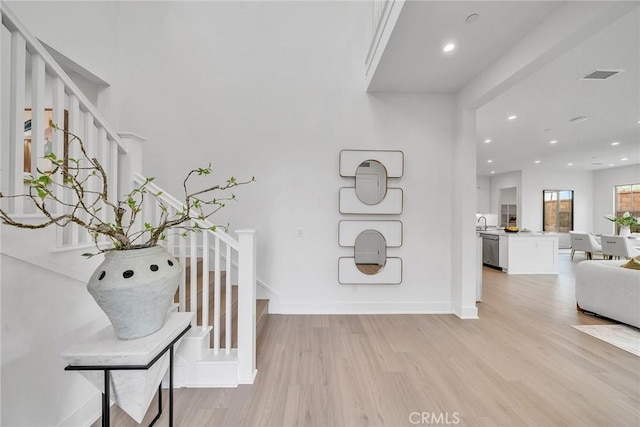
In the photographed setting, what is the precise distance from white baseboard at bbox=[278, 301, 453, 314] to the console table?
199 centimetres

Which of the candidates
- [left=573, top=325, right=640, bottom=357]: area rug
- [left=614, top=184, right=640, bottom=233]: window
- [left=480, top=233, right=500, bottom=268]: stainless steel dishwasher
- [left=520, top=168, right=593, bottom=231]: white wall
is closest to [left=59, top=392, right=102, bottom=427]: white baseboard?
[left=573, top=325, right=640, bottom=357]: area rug

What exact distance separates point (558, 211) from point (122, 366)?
12.4 m

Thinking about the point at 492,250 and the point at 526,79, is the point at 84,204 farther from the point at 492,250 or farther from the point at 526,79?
the point at 492,250

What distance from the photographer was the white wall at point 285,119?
3.19 meters

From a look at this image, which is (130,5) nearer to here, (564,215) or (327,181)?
(327,181)

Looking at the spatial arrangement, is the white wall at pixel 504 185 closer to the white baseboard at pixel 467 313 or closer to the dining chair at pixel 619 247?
the dining chair at pixel 619 247

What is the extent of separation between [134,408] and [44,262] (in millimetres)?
836

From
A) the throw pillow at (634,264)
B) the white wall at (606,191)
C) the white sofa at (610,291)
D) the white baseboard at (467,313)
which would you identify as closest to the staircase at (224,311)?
the white baseboard at (467,313)

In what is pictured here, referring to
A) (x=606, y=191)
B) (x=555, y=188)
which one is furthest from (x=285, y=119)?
(x=606, y=191)

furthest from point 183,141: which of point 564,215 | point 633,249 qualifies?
point 564,215

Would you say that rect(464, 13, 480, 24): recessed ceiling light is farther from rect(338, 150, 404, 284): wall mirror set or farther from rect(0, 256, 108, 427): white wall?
rect(0, 256, 108, 427): white wall

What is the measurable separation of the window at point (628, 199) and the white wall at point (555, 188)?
682mm

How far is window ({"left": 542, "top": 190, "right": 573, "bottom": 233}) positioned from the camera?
9195mm

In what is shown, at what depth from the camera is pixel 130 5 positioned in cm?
324
